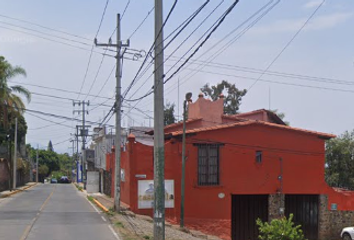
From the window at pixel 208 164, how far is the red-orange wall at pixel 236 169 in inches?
10.4

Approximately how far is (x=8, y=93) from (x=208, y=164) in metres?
24.6

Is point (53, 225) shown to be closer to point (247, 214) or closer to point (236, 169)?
point (236, 169)

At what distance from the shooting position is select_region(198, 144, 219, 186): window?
25.8 m

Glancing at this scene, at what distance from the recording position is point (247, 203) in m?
28.0

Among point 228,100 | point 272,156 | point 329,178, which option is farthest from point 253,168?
point 228,100

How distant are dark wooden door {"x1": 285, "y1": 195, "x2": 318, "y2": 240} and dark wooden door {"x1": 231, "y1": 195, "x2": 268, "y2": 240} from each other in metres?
1.73

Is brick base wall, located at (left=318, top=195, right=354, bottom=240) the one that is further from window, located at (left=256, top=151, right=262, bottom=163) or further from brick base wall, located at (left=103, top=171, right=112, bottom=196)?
brick base wall, located at (left=103, top=171, right=112, bottom=196)

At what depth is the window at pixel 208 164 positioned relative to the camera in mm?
25828

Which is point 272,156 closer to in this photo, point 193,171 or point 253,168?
point 253,168

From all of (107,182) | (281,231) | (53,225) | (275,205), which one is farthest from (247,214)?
(107,182)

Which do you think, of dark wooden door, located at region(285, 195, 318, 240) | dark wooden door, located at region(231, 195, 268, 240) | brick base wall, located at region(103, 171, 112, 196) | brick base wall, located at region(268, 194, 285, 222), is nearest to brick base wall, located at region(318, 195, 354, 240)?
dark wooden door, located at region(285, 195, 318, 240)

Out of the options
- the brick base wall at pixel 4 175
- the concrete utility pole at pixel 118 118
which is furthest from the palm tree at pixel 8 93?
the concrete utility pole at pixel 118 118

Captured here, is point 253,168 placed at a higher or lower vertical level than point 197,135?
lower

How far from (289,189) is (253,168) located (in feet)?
7.96
